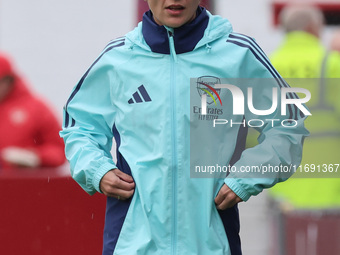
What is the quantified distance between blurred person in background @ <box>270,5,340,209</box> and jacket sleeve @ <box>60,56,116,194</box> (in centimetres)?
204

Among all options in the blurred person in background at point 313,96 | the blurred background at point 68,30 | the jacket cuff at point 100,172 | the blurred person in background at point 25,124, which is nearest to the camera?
the jacket cuff at point 100,172

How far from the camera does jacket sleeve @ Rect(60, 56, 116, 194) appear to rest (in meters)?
3.31

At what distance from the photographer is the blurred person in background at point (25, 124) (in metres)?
6.67

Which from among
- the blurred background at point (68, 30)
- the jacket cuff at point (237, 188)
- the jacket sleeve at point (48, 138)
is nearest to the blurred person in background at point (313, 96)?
the jacket sleeve at point (48, 138)

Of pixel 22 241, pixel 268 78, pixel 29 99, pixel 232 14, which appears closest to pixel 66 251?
pixel 22 241

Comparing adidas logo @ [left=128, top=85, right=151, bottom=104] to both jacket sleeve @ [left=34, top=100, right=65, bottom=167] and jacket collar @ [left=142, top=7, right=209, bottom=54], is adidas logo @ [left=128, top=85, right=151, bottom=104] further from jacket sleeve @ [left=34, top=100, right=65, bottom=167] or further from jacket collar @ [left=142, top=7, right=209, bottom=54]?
jacket sleeve @ [left=34, top=100, right=65, bottom=167]

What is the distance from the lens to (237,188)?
314 centimetres

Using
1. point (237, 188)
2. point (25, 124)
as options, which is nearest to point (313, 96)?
point (237, 188)

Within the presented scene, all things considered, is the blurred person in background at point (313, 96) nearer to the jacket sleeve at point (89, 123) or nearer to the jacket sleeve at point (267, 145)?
the jacket sleeve at point (267, 145)

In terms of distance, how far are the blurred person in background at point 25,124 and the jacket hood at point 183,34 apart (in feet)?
11.2

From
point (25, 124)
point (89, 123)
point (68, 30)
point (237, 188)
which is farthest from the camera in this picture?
point (68, 30)

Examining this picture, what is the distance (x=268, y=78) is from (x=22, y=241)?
84.7 inches

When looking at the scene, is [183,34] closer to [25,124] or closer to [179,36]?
[179,36]

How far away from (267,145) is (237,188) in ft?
0.68
